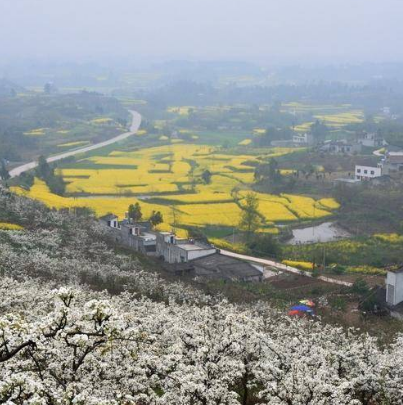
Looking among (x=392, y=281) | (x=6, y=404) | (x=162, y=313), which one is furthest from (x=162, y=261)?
(x=6, y=404)

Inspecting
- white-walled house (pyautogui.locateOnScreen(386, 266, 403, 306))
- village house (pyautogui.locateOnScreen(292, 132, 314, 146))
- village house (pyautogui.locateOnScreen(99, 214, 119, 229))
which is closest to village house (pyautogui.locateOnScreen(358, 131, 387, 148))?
village house (pyautogui.locateOnScreen(292, 132, 314, 146))

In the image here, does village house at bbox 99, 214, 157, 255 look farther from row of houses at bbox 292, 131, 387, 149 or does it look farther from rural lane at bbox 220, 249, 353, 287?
row of houses at bbox 292, 131, 387, 149

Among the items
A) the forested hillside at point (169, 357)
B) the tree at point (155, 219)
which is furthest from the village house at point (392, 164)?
the forested hillside at point (169, 357)

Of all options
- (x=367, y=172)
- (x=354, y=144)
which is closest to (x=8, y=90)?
(x=354, y=144)

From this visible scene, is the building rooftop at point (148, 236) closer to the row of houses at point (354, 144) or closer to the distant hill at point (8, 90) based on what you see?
the row of houses at point (354, 144)

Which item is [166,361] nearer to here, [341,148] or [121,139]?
[341,148]

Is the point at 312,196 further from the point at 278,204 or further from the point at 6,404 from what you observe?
the point at 6,404
